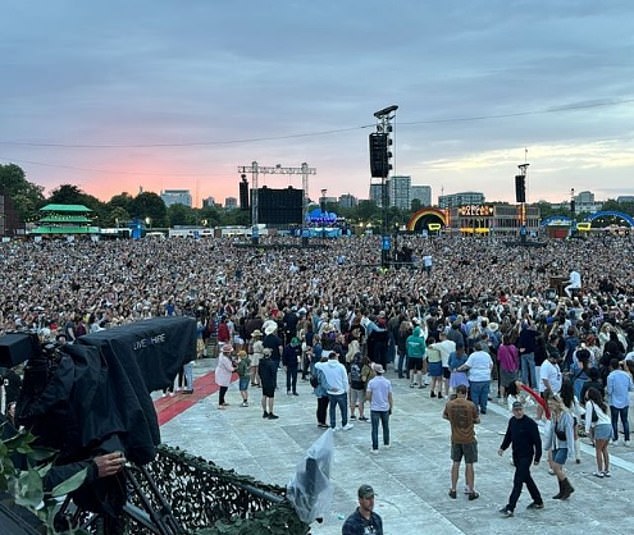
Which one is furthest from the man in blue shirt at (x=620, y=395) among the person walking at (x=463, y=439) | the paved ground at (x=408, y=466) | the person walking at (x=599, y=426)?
the person walking at (x=463, y=439)

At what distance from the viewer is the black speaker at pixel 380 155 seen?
3553 cm

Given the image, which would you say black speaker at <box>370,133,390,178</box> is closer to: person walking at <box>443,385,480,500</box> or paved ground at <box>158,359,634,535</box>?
paved ground at <box>158,359,634,535</box>

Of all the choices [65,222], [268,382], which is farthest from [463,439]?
[65,222]

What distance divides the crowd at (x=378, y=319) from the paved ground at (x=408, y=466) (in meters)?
0.38

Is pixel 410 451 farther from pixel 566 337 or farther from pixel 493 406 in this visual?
pixel 566 337

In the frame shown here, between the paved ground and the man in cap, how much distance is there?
219 centimetres

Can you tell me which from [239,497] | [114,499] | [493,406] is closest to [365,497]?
[239,497]

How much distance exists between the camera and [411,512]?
26.5ft

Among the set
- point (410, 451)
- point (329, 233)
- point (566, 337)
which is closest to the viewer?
point (410, 451)

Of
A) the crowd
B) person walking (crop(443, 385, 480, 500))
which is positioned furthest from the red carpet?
person walking (crop(443, 385, 480, 500))

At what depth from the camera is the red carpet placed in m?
12.8

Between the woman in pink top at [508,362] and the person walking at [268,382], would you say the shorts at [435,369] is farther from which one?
the person walking at [268,382]

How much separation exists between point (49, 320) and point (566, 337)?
13003mm

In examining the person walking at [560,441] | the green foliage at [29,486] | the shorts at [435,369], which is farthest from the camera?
the shorts at [435,369]
